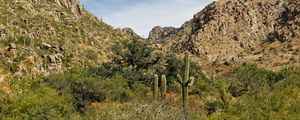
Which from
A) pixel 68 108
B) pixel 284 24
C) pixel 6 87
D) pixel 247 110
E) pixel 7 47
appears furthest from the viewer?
pixel 284 24

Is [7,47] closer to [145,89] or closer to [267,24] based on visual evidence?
[145,89]

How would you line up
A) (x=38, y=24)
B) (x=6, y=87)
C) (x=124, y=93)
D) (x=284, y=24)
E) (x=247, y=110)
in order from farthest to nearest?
(x=284, y=24) < (x=38, y=24) < (x=124, y=93) < (x=6, y=87) < (x=247, y=110)

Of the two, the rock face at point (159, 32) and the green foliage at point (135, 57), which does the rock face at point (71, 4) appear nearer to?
the green foliage at point (135, 57)

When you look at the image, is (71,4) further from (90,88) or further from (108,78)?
(90,88)

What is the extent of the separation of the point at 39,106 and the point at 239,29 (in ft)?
246

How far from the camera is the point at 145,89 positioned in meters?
52.1

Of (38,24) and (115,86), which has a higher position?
(38,24)

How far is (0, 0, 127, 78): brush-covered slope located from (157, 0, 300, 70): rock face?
57.0 feet

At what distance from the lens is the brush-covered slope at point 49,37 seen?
5850cm

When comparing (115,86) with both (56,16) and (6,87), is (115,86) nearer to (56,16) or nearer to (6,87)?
(6,87)

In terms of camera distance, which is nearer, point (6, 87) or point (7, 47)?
point (6, 87)

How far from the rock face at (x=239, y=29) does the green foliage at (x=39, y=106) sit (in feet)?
181

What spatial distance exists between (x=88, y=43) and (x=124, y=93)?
112 ft

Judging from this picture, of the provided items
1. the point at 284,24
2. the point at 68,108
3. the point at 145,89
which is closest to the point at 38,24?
the point at 145,89
